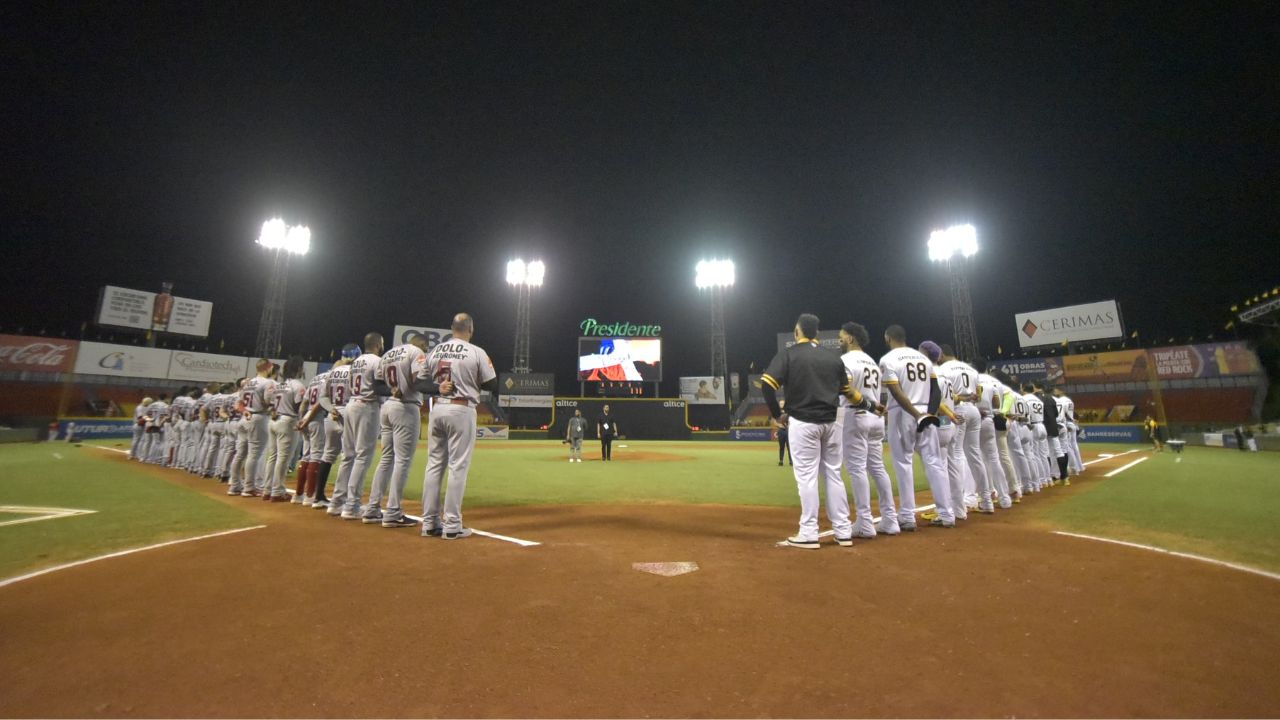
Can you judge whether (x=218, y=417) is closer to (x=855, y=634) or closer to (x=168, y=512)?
(x=168, y=512)

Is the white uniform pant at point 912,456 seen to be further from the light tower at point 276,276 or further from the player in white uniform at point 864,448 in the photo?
the light tower at point 276,276

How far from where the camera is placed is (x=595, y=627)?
287cm

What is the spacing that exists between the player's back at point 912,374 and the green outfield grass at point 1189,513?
7.27ft

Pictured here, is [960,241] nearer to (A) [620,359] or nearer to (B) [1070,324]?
(B) [1070,324]

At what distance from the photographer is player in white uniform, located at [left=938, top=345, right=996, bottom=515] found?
23.5ft

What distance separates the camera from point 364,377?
6707mm

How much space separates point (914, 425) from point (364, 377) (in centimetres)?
715

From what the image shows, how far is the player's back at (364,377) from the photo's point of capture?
262 inches

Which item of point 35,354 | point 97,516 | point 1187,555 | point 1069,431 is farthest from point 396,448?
point 35,354

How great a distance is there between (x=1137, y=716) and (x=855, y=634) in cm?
112

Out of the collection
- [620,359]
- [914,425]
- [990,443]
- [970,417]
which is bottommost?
[990,443]

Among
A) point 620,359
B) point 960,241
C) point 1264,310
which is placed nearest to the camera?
point 1264,310

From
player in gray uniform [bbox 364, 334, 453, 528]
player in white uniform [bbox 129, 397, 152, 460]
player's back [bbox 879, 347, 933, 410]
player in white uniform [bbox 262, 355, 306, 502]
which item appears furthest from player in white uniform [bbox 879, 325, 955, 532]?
player in white uniform [bbox 129, 397, 152, 460]

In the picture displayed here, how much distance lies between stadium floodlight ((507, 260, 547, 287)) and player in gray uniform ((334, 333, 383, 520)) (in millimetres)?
36007
